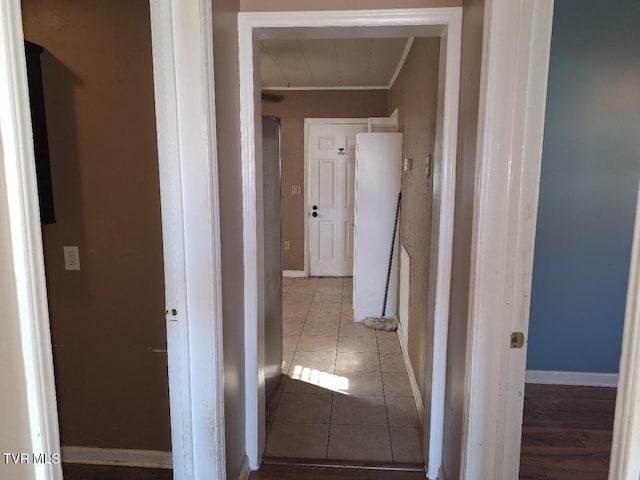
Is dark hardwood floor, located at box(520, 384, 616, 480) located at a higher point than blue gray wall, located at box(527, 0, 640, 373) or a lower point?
lower

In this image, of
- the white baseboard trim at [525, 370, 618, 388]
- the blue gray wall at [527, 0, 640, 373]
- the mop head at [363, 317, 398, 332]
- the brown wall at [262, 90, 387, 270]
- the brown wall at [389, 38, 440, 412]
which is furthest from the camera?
the brown wall at [262, 90, 387, 270]

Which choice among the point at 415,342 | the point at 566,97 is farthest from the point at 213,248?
the point at 566,97

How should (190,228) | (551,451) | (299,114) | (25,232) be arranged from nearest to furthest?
(25,232) → (190,228) → (551,451) → (299,114)

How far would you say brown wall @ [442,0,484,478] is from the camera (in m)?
1.43

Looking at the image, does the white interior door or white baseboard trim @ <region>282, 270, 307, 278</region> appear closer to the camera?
the white interior door

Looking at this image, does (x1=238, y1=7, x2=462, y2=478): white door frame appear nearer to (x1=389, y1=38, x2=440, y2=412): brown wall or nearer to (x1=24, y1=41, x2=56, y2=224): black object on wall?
(x1=389, y1=38, x2=440, y2=412): brown wall

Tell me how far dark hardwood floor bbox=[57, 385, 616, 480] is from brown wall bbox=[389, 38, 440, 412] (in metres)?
0.62

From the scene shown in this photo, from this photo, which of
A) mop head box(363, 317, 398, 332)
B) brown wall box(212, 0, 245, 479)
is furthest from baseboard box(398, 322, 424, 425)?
brown wall box(212, 0, 245, 479)

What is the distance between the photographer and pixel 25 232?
2.08 feet

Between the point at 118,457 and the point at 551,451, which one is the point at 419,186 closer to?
the point at 551,451

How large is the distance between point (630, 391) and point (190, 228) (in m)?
1.22

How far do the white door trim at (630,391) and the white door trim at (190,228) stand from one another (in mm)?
1158

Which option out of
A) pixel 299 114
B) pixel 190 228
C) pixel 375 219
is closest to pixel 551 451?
pixel 190 228

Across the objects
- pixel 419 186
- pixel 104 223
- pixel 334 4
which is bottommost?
pixel 104 223
